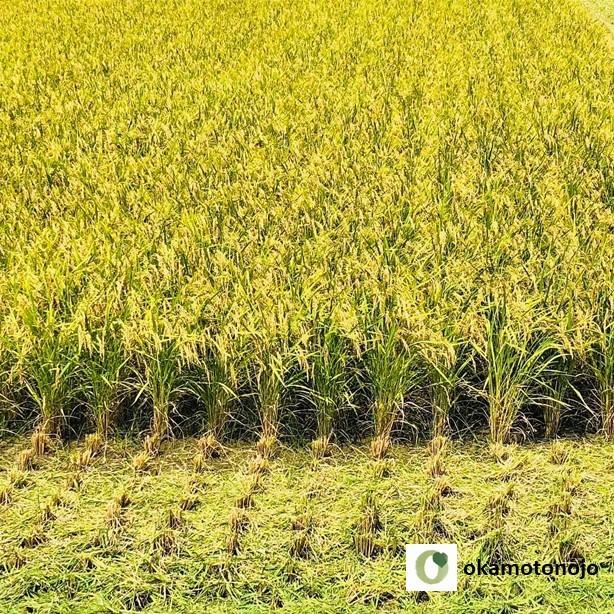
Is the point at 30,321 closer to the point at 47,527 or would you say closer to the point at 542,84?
the point at 47,527

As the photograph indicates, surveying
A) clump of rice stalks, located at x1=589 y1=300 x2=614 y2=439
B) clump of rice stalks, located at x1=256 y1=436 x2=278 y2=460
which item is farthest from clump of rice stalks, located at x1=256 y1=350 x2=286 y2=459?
clump of rice stalks, located at x1=589 y1=300 x2=614 y2=439

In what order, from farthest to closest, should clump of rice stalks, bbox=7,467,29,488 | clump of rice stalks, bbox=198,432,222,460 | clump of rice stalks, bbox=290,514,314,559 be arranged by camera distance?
1. clump of rice stalks, bbox=198,432,222,460
2. clump of rice stalks, bbox=7,467,29,488
3. clump of rice stalks, bbox=290,514,314,559

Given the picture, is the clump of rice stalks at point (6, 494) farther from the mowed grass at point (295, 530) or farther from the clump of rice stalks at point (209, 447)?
the clump of rice stalks at point (209, 447)

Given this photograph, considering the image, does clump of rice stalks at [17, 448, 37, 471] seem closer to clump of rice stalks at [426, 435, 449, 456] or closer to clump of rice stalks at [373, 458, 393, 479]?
clump of rice stalks at [373, 458, 393, 479]

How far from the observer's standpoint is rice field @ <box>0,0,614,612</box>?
1.95 m

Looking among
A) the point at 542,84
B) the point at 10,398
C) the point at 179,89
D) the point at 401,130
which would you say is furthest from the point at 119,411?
Result: the point at 542,84

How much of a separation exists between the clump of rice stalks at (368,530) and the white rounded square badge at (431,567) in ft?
0.29

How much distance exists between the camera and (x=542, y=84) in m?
5.46

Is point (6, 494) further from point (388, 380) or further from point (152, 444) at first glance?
point (388, 380)

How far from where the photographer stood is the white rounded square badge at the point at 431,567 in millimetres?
1853

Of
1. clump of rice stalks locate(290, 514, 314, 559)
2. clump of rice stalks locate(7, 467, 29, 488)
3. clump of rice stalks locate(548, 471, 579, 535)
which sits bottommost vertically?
clump of rice stalks locate(7, 467, 29, 488)

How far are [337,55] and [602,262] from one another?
426cm

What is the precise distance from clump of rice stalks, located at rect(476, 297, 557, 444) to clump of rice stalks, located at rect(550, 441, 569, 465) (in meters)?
0.14

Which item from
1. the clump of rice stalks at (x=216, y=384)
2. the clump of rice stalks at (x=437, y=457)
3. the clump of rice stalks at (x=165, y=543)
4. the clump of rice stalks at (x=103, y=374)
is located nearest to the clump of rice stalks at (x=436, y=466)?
the clump of rice stalks at (x=437, y=457)
